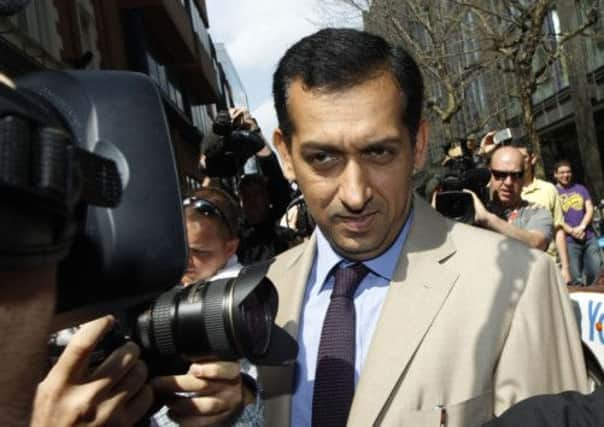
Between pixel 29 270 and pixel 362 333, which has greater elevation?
pixel 29 270

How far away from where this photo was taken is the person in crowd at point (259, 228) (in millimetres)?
4359

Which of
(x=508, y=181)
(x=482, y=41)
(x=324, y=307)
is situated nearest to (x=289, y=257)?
(x=324, y=307)

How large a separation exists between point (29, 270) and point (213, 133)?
10.2 feet

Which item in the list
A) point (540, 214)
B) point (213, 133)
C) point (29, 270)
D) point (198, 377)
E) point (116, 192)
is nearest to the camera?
point (29, 270)

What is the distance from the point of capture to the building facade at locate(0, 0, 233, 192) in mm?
10562

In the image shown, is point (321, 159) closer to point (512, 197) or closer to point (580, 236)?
point (512, 197)

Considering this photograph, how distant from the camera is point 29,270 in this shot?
75cm

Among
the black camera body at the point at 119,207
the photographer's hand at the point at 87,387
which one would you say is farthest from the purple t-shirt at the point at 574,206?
the black camera body at the point at 119,207

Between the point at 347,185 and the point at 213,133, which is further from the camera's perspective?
the point at 213,133

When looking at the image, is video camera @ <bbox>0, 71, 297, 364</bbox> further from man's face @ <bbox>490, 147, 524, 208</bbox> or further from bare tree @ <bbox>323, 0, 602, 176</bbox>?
bare tree @ <bbox>323, 0, 602, 176</bbox>

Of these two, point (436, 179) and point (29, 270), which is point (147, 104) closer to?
point (29, 270)

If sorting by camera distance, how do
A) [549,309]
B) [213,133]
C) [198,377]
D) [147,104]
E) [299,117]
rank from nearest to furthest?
[147,104], [198,377], [549,309], [299,117], [213,133]

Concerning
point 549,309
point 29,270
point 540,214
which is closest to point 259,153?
point 540,214

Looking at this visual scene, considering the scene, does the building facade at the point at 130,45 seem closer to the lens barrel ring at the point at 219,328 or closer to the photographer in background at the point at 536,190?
the lens barrel ring at the point at 219,328
